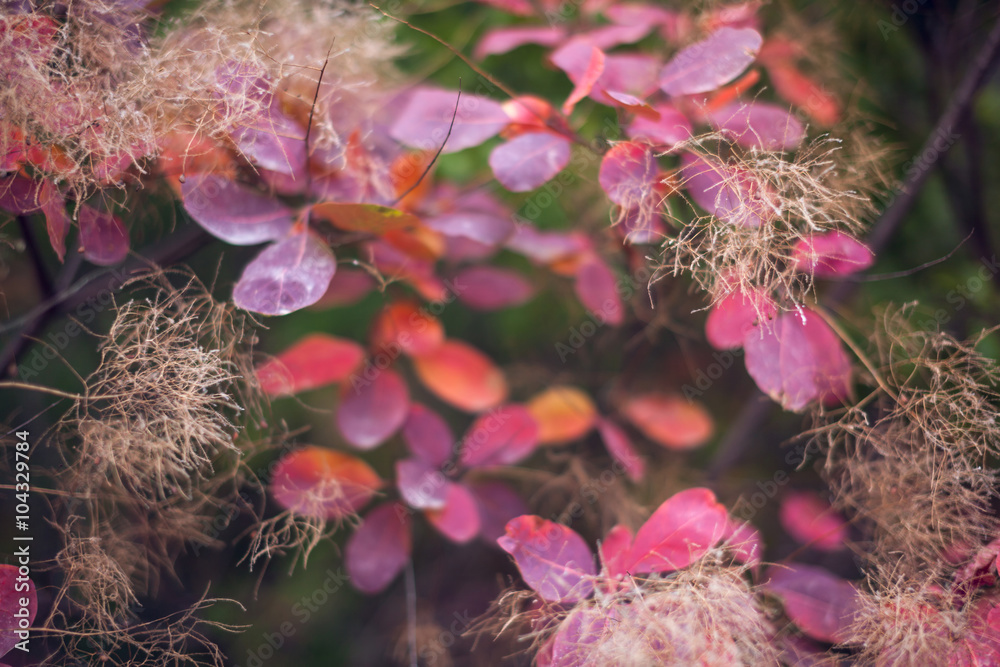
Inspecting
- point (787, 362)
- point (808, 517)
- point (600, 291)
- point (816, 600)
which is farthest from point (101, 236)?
point (808, 517)

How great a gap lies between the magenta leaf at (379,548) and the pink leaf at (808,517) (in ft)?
1.77

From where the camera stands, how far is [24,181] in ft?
1.94

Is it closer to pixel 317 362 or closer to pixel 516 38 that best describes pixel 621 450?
pixel 317 362

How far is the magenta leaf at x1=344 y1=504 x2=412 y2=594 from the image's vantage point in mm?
746

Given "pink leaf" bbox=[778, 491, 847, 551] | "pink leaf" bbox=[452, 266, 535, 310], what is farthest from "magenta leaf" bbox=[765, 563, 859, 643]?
"pink leaf" bbox=[452, 266, 535, 310]

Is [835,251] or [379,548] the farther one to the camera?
[379,548]

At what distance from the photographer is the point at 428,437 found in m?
0.81

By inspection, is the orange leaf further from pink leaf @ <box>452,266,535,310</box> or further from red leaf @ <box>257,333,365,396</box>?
red leaf @ <box>257,333,365,396</box>

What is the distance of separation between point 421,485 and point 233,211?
369mm

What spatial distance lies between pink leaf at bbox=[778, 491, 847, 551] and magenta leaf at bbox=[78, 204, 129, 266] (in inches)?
35.7

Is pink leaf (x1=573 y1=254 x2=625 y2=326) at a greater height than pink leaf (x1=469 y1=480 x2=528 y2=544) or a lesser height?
greater

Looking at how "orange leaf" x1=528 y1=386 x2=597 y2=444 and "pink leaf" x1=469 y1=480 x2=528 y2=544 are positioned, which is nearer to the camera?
"pink leaf" x1=469 y1=480 x2=528 y2=544

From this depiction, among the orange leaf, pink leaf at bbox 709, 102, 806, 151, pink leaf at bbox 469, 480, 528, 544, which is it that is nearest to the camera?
pink leaf at bbox 709, 102, 806, 151

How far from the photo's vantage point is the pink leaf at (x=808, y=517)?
2.72 ft
